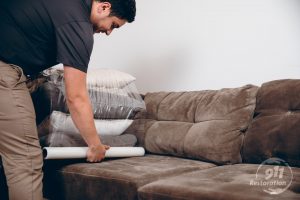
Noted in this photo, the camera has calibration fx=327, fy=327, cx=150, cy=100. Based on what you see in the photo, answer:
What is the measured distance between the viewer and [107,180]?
1419mm

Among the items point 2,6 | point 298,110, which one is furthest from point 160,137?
point 2,6

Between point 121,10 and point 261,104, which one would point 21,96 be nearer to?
point 121,10

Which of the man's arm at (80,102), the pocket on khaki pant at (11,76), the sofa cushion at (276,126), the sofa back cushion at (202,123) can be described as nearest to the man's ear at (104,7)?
the man's arm at (80,102)

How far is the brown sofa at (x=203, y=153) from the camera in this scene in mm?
1237

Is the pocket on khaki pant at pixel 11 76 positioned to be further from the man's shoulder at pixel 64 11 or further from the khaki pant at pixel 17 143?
the man's shoulder at pixel 64 11

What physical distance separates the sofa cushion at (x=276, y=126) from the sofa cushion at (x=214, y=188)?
0.15 meters

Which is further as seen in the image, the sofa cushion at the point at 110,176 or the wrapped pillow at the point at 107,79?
the wrapped pillow at the point at 107,79

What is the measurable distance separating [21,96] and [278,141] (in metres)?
1.19

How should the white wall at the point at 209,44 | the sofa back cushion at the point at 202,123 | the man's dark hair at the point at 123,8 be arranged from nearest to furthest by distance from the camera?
the man's dark hair at the point at 123,8, the sofa back cushion at the point at 202,123, the white wall at the point at 209,44

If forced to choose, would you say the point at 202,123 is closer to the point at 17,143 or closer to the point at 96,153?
the point at 96,153

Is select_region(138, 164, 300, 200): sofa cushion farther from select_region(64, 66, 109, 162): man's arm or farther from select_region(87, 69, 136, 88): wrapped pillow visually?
select_region(87, 69, 136, 88): wrapped pillow

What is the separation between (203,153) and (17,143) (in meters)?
0.92

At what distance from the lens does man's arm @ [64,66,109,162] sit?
1.41 meters

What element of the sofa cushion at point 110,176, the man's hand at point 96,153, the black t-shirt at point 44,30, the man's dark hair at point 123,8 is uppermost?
the man's dark hair at point 123,8
